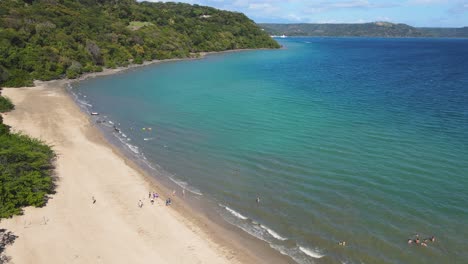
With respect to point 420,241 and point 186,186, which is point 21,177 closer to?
point 186,186

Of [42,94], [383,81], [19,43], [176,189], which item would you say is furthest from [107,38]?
[176,189]

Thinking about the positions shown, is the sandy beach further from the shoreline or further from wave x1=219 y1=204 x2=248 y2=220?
wave x1=219 y1=204 x2=248 y2=220

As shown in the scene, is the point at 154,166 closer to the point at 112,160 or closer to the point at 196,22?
the point at 112,160

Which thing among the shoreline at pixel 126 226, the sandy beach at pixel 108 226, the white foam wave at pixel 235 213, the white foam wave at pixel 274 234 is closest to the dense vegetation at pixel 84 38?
the shoreline at pixel 126 226

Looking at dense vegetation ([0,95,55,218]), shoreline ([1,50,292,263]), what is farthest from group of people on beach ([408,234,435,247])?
dense vegetation ([0,95,55,218])

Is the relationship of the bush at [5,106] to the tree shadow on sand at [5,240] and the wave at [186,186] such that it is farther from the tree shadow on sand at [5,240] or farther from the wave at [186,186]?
the tree shadow on sand at [5,240]

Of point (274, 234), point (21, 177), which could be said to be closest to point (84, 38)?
point (21, 177)
